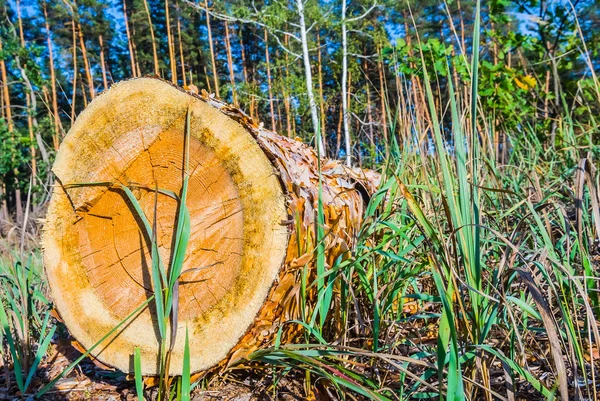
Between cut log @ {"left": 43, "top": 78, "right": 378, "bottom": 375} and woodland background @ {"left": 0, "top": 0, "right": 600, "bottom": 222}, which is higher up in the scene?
woodland background @ {"left": 0, "top": 0, "right": 600, "bottom": 222}

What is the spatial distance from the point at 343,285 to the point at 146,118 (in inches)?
28.8

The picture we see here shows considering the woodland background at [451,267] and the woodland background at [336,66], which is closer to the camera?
the woodland background at [451,267]

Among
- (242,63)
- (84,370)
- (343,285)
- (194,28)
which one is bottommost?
(84,370)

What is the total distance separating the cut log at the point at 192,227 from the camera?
115 cm

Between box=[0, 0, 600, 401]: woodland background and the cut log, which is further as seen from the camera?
the cut log

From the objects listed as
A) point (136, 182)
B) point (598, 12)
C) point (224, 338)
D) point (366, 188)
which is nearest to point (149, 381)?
point (224, 338)

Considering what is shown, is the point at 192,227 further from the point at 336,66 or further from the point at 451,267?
the point at 336,66

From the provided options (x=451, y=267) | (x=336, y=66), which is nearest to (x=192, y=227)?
(x=451, y=267)

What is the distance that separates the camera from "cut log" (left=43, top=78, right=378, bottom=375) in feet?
3.79

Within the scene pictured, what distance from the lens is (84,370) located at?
1576 millimetres

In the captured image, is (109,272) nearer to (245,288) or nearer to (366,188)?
(245,288)

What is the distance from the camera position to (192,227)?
1.25 m

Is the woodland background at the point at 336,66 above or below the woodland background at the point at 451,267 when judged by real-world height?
above

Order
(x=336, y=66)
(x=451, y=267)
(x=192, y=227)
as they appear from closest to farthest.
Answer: (x=451, y=267)
(x=192, y=227)
(x=336, y=66)
